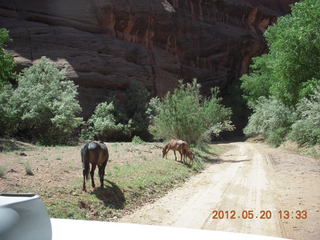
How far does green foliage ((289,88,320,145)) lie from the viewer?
16.7 meters

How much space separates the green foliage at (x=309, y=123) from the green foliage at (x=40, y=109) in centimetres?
1481

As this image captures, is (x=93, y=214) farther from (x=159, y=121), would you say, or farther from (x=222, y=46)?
(x=222, y=46)

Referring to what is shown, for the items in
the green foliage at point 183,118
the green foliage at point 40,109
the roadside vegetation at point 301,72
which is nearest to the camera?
the roadside vegetation at point 301,72

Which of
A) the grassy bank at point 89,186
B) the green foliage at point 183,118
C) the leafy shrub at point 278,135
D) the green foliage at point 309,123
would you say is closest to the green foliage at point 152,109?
the green foliage at point 183,118

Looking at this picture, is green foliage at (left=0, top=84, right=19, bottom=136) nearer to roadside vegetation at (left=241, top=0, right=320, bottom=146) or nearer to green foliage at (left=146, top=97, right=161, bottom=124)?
green foliage at (left=146, top=97, right=161, bottom=124)

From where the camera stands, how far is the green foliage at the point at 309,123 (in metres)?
16.7

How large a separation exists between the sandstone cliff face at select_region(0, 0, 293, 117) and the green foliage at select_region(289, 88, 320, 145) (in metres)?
17.6

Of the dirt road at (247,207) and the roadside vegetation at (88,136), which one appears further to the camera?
the roadside vegetation at (88,136)

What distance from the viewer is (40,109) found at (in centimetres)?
2078

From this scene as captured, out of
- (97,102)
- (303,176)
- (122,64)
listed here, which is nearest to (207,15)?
(122,64)

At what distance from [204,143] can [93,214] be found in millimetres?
16463

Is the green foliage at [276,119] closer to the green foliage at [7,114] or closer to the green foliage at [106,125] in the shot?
the green foliage at [106,125]

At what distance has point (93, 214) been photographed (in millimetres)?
6652

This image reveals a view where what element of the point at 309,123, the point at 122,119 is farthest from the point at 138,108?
the point at 309,123
